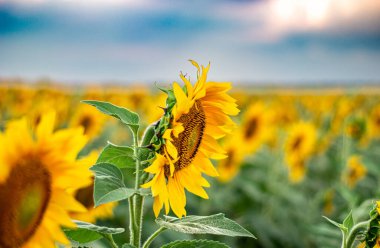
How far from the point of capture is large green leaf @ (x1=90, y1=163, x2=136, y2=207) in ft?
4.27

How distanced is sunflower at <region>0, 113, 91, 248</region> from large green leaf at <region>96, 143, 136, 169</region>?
15 centimetres

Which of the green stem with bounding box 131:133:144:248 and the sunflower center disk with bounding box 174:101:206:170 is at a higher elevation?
the sunflower center disk with bounding box 174:101:206:170

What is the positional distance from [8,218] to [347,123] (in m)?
4.97

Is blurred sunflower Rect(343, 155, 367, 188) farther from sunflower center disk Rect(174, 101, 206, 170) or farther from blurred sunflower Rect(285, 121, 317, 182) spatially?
sunflower center disk Rect(174, 101, 206, 170)

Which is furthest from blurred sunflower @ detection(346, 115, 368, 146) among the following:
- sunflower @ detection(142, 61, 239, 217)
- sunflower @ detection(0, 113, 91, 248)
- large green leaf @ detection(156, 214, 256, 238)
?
sunflower @ detection(0, 113, 91, 248)

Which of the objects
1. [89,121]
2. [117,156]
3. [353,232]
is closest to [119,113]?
[117,156]

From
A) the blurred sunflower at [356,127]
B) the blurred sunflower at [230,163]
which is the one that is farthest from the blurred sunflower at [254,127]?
the blurred sunflower at [356,127]

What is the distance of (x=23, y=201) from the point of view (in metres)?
1.21

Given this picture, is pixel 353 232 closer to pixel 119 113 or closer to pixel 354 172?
pixel 119 113

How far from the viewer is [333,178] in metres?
8.26

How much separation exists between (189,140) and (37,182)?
1.69 ft

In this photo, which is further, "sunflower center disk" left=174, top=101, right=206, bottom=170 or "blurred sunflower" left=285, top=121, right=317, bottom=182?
"blurred sunflower" left=285, top=121, right=317, bottom=182

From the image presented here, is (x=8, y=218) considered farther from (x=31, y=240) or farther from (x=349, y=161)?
(x=349, y=161)

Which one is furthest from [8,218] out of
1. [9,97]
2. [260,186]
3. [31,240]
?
[9,97]
